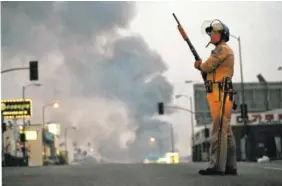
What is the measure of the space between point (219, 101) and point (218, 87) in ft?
0.67

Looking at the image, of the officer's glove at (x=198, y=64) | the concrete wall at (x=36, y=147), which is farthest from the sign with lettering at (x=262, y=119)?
the officer's glove at (x=198, y=64)

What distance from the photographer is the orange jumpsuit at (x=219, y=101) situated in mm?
8977

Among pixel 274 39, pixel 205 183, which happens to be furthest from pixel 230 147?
pixel 274 39

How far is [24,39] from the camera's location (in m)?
19.2

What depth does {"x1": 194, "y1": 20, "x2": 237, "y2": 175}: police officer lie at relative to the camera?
29.5 feet

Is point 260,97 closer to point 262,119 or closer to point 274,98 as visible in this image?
point 274,98

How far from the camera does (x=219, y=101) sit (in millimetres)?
8953

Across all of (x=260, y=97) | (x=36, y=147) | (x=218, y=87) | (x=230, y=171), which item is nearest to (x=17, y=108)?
(x=36, y=147)

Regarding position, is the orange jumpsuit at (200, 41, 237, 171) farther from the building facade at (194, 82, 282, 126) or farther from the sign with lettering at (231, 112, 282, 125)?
the sign with lettering at (231, 112, 282, 125)

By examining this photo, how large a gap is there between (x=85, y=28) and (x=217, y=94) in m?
8.00

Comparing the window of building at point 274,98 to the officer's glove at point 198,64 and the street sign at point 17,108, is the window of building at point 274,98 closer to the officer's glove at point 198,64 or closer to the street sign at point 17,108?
the street sign at point 17,108

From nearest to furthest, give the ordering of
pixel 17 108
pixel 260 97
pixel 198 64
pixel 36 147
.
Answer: pixel 198 64 → pixel 260 97 → pixel 17 108 → pixel 36 147

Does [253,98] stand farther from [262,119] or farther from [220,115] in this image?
[220,115]

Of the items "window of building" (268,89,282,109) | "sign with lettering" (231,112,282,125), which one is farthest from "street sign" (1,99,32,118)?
"window of building" (268,89,282,109)
